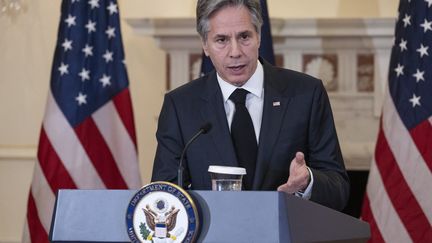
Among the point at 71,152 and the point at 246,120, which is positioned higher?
the point at 246,120

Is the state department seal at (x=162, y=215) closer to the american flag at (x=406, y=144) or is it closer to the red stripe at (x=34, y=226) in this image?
the american flag at (x=406, y=144)

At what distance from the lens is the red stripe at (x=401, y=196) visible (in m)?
4.28

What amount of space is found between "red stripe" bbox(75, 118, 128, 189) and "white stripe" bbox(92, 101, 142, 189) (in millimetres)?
25

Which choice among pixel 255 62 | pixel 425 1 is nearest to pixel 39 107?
pixel 425 1

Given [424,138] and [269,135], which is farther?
[424,138]

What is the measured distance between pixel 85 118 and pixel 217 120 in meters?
2.22

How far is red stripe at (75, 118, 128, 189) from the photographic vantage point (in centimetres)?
486

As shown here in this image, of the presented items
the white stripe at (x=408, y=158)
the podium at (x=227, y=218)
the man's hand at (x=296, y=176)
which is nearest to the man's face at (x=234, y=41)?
the man's hand at (x=296, y=176)

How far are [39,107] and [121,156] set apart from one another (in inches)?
46.6

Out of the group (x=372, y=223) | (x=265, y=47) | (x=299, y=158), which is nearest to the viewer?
(x=299, y=158)

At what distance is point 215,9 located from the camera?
2.76 metres

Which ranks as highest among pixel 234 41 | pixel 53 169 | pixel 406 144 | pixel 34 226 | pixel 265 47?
pixel 234 41

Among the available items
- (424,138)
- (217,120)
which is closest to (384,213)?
(424,138)

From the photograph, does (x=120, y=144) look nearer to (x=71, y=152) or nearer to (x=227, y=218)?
(x=71, y=152)
